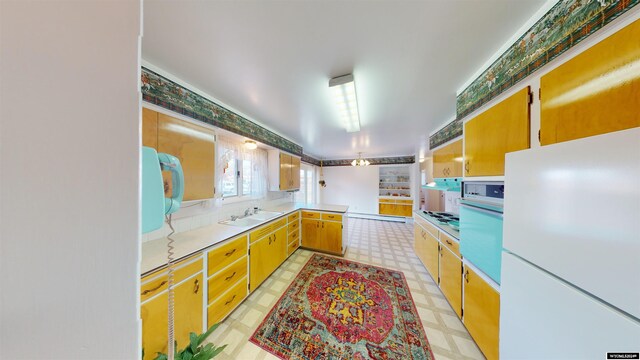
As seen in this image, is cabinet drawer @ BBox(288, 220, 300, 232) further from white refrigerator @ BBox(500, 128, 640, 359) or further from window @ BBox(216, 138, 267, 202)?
white refrigerator @ BBox(500, 128, 640, 359)

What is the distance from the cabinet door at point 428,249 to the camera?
211cm

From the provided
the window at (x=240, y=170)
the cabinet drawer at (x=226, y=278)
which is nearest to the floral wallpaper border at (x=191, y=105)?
the window at (x=240, y=170)

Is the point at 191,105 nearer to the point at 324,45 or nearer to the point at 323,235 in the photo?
the point at 324,45

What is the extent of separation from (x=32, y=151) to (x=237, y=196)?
2.51 meters

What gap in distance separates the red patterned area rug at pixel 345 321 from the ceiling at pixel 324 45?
6.79 ft

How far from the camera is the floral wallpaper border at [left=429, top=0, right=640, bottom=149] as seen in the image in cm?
78

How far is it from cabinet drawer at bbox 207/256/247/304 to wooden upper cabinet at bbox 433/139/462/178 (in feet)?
8.01

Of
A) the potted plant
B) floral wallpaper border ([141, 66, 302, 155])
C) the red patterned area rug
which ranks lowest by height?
the red patterned area rug

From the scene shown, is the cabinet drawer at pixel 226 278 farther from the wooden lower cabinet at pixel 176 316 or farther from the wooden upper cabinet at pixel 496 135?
the wooden upper cabinet at pixel 496 135

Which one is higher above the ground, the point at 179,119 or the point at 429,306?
the point at 179,119

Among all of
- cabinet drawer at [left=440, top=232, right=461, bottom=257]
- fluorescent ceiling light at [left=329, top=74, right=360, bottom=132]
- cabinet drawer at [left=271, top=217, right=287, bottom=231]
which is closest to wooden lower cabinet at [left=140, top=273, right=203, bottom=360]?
cabinet drawer at [left=271, top=217, right=287, bottom=231]

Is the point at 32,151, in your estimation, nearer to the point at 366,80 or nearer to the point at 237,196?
the point at 366,80

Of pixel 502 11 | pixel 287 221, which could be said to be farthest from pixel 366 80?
pixel 287 221

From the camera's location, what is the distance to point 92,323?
0.67 feet
